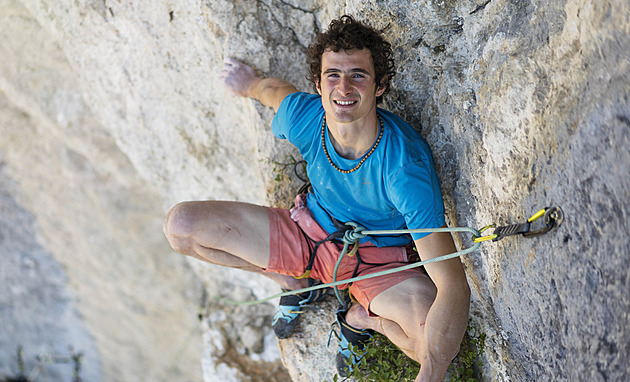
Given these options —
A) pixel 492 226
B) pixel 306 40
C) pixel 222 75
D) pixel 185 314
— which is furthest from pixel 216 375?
pixel 492 226

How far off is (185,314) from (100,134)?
1.94m

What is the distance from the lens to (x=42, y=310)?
5.93 metres

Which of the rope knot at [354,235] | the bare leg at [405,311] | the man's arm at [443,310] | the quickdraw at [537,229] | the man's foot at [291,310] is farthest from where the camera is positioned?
the man's foot at [291,310]

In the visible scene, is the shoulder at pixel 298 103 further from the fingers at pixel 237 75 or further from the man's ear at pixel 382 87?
the fingers at pixel 237 75

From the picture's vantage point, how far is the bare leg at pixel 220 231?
2.55 m

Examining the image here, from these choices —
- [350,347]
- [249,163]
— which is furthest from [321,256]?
[249,163]

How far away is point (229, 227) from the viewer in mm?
2574

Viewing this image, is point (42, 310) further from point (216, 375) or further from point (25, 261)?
point (216, 375)

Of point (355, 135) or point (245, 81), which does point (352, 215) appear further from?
point (245, 81)

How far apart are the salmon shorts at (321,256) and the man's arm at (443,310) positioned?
408 mm

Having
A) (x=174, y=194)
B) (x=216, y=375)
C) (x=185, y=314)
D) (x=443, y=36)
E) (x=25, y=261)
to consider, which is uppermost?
(x=443, y=36)

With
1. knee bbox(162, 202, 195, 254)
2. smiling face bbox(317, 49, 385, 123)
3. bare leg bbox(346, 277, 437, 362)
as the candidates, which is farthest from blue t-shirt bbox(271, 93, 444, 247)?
knee bbox(162, 202, 195, 254)

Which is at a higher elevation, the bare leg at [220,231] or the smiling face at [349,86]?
the smiling face at [349,86]

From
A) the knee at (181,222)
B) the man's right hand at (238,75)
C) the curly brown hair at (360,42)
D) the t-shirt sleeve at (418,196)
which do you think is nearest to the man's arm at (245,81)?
the man's right hand at (238,75)
